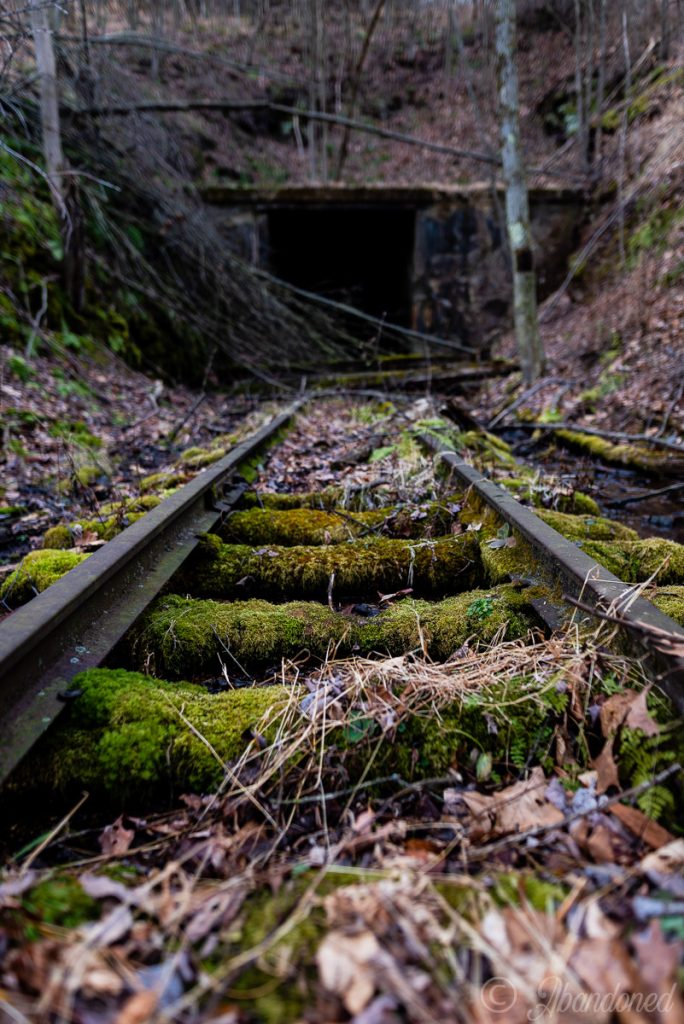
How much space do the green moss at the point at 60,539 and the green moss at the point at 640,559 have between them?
8.60ft

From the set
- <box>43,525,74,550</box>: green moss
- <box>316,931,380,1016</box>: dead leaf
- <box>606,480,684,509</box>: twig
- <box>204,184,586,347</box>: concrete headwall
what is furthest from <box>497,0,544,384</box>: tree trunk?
<box>316,931,380,1016</box>: dead leaf

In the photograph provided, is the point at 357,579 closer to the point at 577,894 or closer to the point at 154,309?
the point at 577,894

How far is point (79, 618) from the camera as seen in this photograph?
195cm

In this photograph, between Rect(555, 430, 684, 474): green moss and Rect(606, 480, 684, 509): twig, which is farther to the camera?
Rect(555, 430, 684, 474): green moss

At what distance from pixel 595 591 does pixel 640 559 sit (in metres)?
0.82

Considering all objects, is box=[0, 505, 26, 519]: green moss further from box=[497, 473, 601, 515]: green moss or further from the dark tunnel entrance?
the dark tunnel entrance

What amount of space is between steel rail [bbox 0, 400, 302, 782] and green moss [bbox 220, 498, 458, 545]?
255mm

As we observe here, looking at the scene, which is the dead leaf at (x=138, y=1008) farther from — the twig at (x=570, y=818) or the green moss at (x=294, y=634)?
the green moss at (x=294, y=634)

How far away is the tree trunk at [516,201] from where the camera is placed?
9.47 meters

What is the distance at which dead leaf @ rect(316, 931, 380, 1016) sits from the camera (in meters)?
0.89

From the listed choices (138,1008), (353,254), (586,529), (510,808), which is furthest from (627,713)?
(353,254)

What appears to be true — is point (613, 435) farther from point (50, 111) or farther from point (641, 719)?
point (50, 111)

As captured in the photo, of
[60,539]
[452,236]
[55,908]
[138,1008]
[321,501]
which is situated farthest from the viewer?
[452,236]

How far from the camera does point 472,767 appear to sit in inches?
59.2
